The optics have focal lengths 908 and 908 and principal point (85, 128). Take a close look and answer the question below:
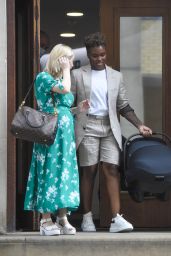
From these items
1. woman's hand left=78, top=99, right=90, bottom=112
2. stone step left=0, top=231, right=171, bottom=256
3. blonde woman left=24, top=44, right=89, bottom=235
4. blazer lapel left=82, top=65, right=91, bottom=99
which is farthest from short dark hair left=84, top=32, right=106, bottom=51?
stone step left=0, top=231, right=171, bottom=256

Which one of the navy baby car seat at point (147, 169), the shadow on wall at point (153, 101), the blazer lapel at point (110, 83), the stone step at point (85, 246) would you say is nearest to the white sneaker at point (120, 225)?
the navy baby car seat at point (147, 169)

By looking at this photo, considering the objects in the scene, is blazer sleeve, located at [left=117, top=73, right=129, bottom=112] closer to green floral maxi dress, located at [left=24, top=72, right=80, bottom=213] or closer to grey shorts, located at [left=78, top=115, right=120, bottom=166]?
grey shorts, located at [left=78, top=115, right=120, bottom=166]

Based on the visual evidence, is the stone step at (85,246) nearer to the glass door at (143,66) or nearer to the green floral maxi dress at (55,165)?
the green floral maxi dress at (55,165)

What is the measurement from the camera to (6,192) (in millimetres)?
8164

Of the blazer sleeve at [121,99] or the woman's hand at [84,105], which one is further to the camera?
the blazer sleeve at [121,99]

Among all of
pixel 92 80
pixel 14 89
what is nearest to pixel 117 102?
pixel 92 80

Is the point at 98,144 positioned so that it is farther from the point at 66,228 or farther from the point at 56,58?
the point at 56,58

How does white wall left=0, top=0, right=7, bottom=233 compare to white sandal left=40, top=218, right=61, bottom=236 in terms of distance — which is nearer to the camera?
white sandal left=40, top=218, right=61, bottom=236

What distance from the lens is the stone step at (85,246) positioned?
7.82 metres

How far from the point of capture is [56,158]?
7.92m

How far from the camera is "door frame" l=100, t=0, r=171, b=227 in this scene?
906 cm

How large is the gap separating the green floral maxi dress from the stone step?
30 centimetres

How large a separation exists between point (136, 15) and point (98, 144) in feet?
4.84

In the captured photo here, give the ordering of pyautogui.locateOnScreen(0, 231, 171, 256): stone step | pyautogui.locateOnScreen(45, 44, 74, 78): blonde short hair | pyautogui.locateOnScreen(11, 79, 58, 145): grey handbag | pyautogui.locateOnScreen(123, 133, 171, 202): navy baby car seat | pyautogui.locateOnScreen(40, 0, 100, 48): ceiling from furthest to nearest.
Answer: pyautogui.locateOnScreen(40, 0, 100, 48): ceiling, pyautogui.locateOnScreen(123, 133, 171, 202): navy baby car seat, pyautogui.locateOnScreen(45, 44, 74, 78): blonde short hair, pyautogui.locateOnScreen(0, 231, 171, 256): stone step, pyautogui.locateOnScreen(11, 79, 58, 145): grey handbag
